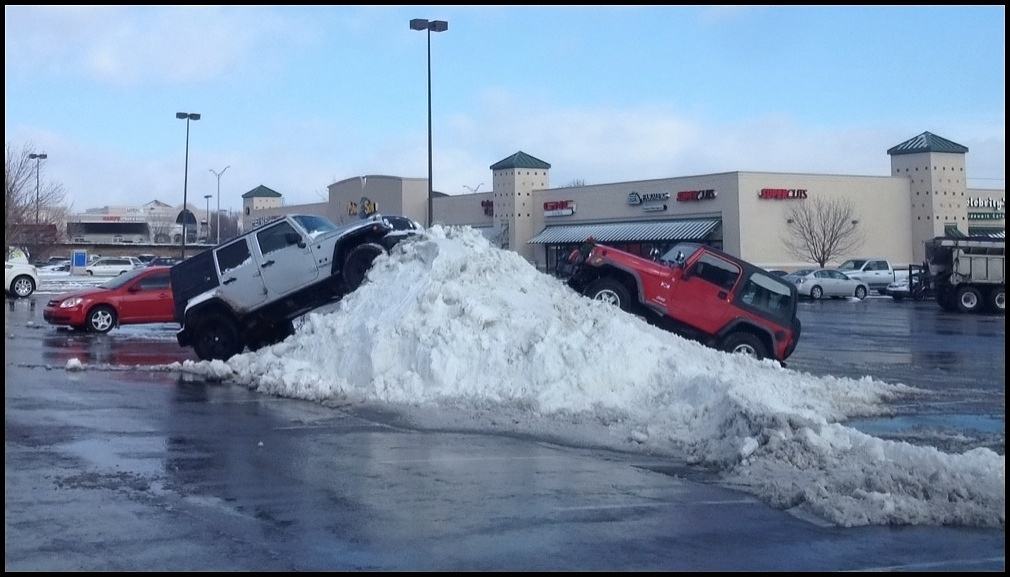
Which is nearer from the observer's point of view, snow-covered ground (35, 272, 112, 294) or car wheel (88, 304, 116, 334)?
car wheel (88, 304, 116, 334)

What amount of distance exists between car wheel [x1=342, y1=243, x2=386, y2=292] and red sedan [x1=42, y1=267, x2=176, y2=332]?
8844 millimetres

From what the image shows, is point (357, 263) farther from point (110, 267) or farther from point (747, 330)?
point (110, 267)

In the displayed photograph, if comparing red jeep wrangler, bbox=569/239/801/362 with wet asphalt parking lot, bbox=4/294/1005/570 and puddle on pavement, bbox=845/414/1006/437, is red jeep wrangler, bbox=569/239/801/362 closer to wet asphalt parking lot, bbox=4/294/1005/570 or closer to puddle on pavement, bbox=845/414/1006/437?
wet asphalt parking lot, bbox=4/294/1005/570

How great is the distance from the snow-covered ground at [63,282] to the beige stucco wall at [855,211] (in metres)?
32.3

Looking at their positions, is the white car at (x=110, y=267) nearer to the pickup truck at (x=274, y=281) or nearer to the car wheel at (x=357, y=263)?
the pickup truck at (x=274, y=281)

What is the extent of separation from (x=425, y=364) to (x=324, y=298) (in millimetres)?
4209

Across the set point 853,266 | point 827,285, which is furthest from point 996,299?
point 853,266

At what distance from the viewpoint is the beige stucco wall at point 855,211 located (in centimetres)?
5847

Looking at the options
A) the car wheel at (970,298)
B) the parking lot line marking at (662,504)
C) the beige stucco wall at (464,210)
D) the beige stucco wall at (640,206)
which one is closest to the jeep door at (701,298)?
the parking lot line marking at (662,504)

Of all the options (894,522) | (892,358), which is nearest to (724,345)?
(892,358)

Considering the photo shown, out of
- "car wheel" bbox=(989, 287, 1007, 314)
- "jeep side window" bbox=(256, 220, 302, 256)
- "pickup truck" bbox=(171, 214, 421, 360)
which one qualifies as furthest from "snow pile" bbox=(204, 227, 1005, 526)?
"car wheel" bbox=(989, 287, 1007, 314)

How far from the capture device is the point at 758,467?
33.3ft

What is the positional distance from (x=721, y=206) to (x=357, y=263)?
42917mm

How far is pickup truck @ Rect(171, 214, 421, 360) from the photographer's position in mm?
17969
